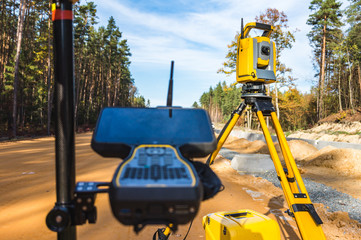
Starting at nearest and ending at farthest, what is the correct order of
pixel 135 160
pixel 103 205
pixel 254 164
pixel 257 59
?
pixel 135 160, pixel 257 59, pixel 103 205, pixel 254 164

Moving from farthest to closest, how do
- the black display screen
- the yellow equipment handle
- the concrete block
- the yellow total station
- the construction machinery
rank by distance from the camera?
the concrete block → the yellow equipment handle → the yellow total station → the black display screen → the construction machinery

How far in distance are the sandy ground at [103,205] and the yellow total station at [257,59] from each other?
1.30 metres

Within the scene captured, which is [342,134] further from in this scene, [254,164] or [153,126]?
[153,126]

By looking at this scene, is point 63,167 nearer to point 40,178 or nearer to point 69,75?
point 69,75

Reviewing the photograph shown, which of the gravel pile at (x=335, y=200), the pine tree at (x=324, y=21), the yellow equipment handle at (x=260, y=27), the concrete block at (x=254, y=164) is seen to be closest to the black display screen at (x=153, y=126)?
the yellow equipment handle at (x=260, y=27)

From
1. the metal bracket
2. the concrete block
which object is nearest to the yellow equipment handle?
the metal bracket

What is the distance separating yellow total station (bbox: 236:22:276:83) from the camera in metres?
1.99

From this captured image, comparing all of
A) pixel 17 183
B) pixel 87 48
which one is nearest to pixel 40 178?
pixel 17 183

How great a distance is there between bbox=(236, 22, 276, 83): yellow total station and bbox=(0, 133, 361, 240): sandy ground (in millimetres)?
1301

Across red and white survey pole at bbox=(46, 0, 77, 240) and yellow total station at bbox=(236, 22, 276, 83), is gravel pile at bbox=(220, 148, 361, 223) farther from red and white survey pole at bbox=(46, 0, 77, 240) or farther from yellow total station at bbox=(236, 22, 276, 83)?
red and white survey pole at bbox=(46, 0, 77, 240)

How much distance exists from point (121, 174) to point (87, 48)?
48887 mm

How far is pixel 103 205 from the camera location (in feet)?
17.4

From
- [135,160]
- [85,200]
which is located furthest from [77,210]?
[135,160]

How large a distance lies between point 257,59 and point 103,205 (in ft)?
15.5
